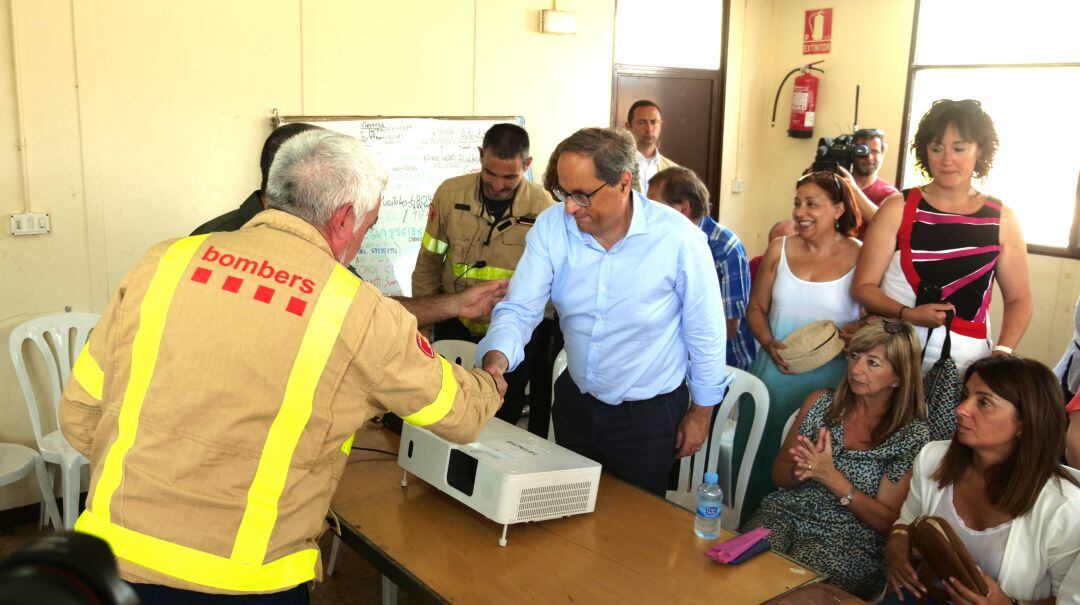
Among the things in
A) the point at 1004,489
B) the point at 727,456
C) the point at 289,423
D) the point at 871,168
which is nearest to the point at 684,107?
the point at 871,168

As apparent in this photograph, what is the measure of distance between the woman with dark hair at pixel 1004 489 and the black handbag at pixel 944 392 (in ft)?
1.73

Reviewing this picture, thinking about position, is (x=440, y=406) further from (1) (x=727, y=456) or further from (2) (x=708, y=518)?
(1) (x=727, y=456)

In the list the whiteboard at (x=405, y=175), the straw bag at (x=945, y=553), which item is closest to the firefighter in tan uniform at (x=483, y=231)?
the whiteboard at (x=405, y=175)

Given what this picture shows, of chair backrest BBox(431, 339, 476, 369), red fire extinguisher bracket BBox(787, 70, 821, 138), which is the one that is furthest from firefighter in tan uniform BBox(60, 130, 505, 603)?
red fire extinguisher bracket BBox(787, 70, 821, 138)

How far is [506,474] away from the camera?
2082 mm

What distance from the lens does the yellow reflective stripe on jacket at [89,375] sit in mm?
1624

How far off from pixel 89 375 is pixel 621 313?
4.58 feet

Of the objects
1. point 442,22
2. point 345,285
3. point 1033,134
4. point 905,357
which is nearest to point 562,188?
point 345,285

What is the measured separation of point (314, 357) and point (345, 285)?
132 millimetres

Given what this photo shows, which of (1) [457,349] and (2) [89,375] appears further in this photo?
(1) [457,349]

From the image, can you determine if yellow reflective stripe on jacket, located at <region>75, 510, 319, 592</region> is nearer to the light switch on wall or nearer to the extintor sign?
the light switch on wall

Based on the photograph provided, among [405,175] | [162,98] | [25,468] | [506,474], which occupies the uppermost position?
[162,98]

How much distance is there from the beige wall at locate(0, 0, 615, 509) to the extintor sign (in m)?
2.71

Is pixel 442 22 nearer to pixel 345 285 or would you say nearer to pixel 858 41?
pixel 858 41
